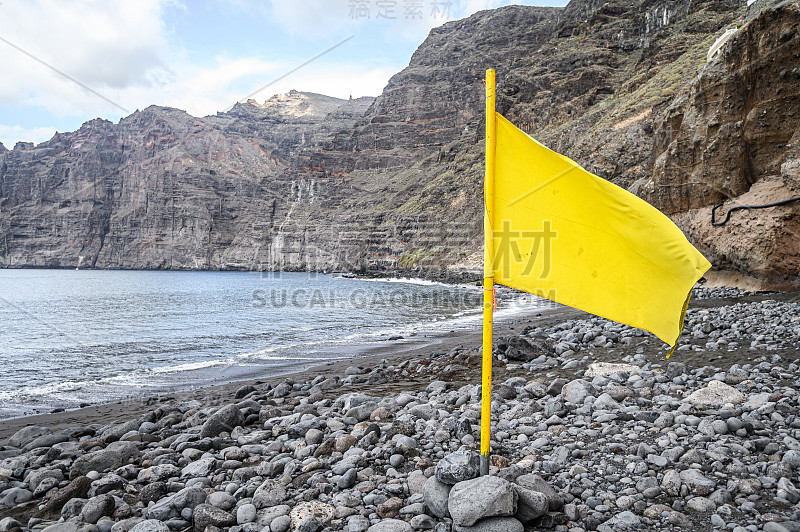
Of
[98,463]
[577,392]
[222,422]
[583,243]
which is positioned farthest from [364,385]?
[583,243]

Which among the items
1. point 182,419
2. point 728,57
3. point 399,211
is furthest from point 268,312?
point 399,211

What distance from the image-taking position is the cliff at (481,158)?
1397cm

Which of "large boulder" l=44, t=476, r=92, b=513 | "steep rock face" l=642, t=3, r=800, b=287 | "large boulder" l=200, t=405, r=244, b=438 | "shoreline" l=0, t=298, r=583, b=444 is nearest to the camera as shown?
"large boulder" l=44, t=476, r=92, b=513

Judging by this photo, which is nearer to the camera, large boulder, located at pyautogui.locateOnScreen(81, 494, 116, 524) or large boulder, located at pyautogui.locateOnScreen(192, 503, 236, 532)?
large boulder, located at pyautogui.locateOnScreen(192, 503, 236, 532)

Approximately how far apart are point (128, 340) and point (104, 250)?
8302 inches

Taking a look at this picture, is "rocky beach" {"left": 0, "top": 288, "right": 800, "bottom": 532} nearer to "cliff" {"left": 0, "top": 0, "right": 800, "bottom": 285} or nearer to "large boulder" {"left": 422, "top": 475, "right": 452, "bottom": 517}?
"large boulder" {"left": 422, "top": 475, "right": 452, "bottom": 517}

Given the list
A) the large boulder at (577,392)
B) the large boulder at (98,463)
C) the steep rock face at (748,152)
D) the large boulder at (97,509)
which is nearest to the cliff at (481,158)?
the steep rock face at (748,152)

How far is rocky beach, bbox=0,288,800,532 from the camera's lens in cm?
312

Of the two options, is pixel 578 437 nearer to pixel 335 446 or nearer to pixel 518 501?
pixel 518 501

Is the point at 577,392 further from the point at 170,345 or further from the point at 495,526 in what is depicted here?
the point at 170,345

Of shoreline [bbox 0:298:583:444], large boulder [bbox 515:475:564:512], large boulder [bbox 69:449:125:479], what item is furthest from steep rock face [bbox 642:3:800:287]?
large boulder [bbox 69:449:125:479]

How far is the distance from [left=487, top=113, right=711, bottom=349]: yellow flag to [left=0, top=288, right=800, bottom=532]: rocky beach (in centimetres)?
145

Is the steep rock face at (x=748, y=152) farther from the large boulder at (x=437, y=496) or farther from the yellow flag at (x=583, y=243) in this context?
the large boulder at (x=437, y=496)

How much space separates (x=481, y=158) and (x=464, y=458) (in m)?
90.2
